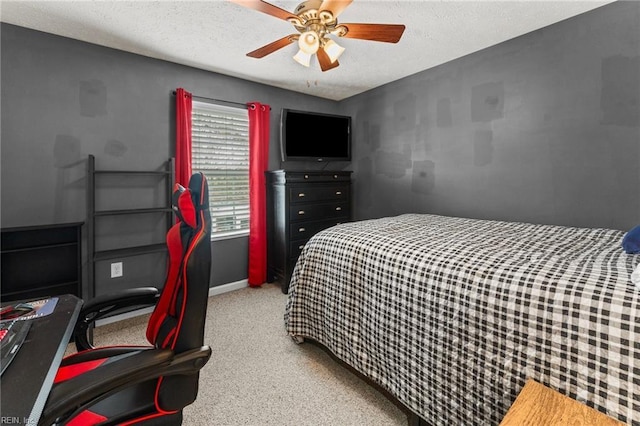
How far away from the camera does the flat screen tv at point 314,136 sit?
3727 millimetres

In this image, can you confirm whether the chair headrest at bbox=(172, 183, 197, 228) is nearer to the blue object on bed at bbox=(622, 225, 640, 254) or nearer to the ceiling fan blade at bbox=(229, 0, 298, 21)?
the ceiling fan blade at bbox=(229, 0, 298, 21)

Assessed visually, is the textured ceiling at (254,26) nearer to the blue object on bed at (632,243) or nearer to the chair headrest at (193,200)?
the chair headrest at (193,200)

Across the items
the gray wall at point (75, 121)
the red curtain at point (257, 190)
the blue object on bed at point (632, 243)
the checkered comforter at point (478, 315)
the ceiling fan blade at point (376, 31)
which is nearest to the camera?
the checkered comforter at point (478, 315)

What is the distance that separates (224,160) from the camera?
348 cm

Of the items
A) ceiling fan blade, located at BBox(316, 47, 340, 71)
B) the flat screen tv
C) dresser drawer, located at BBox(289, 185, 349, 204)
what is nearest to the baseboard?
dresser drawer, located at BBox(289, 185, 349, 204)

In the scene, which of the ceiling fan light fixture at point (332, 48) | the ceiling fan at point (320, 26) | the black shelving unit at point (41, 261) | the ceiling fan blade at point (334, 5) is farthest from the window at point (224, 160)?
the ceiling fan blade at point (334, 5)

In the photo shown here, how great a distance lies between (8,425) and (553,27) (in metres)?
3.71

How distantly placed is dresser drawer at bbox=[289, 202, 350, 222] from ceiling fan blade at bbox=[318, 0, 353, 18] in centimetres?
209

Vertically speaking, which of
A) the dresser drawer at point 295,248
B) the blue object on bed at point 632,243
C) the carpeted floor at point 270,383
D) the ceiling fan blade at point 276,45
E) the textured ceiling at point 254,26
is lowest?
the carpeted floor at point 270,383

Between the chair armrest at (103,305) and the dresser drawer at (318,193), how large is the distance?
2.20 meters

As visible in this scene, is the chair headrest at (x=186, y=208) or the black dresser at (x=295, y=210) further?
the black dresser at (x=295, y=210)

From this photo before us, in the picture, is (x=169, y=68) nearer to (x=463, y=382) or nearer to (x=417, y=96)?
(x=417, y=96)

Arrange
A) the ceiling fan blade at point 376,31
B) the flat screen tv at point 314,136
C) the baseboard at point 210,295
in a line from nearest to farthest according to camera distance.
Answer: the ceiling fan blade at point 376,31, the baseboard at point 210,295, the flat screen tv at point 314,136

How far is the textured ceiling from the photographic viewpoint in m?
2.10
